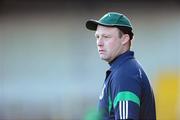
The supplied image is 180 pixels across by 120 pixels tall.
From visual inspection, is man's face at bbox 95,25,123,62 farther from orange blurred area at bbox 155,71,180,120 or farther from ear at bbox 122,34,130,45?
orange blurred area at bbox 155,71,180,120

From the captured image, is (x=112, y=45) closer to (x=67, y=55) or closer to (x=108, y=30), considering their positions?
(x=108, y=30)

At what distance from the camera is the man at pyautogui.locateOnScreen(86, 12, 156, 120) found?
3246 millimetres

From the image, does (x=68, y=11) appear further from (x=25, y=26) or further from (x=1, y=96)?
(x=1, y=96)

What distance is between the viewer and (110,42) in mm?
3482

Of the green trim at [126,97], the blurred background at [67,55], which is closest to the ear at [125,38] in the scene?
the green trim at [126,97]

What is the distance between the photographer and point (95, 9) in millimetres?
9406

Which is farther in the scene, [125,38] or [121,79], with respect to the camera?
[125,38]

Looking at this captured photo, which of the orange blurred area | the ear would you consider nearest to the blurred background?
the orange blurred area

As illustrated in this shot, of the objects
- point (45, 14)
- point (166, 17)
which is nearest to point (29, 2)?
point (45, 14)

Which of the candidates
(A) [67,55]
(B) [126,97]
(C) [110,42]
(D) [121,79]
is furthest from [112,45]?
(A) [67,55]

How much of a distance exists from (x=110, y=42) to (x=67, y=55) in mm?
6135

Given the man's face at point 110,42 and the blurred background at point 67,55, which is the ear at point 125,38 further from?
the blurred background at point 67,55

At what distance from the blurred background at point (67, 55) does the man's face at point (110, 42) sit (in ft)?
19.0

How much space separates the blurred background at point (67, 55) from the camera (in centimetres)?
926
